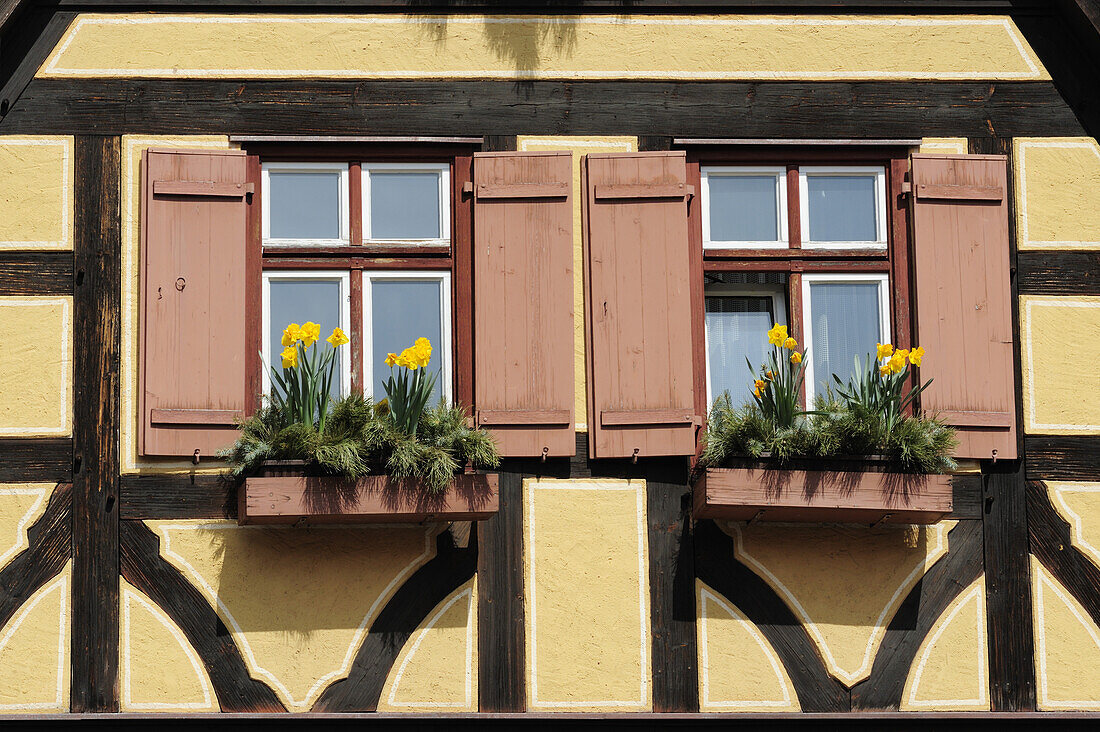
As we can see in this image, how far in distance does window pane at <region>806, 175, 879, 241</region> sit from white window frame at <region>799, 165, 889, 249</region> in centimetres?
2

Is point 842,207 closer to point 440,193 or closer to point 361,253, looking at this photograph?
point 440,193

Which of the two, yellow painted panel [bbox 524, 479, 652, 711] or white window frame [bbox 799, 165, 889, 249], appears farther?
white window frame [bbox 799, 165, 889, 249]

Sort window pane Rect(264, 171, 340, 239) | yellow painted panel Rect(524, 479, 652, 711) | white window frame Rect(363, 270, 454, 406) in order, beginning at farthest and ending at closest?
1. window pane Rect(264, 171, 340, 239)
2. white window frame Rect(363, 270, 454, 406)
3. yellow painted panel Rect(524, 479, 652, 711)

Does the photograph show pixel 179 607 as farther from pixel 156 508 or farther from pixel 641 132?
pixel 641 132

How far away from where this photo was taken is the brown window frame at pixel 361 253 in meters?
8.84

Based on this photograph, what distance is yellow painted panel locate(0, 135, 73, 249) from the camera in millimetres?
8742

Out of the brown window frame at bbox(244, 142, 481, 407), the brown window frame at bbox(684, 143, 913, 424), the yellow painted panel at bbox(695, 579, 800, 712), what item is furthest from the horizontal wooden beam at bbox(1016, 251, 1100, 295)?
the brown window frame at bbox(244, 142, 481, 407)

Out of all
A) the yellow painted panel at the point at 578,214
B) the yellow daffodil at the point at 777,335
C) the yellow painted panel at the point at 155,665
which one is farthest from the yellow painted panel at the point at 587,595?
the yellow painted panel at the point at 155,665

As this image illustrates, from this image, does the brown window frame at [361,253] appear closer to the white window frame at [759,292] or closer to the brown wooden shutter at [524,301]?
the brown wooden shutter at [524,301]

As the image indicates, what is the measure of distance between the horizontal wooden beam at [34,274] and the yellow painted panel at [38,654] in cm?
131

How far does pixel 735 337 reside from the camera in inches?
356

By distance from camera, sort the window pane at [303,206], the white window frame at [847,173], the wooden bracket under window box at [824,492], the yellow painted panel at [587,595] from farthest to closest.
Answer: the white window frame at [847,173] < the window pane at [303,206] < the yellow painted panel at [587,595] < the wooden bracket under window box at [824,492]

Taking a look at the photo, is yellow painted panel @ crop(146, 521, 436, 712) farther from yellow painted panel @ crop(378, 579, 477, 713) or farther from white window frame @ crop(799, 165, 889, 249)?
white window frame @ crop(799, 165, 889, 249)

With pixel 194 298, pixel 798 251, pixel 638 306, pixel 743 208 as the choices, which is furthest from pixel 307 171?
pixel 798 251
